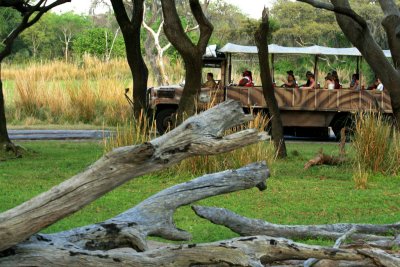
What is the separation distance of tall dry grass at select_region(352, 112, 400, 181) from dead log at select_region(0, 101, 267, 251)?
342 inches

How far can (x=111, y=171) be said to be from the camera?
5668 millimetres

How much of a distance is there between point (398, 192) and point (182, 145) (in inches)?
306

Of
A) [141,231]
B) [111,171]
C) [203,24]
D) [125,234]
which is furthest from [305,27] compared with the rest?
[111,171]

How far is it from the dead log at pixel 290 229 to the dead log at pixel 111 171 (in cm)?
141

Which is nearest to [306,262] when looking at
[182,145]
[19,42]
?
[182,145]

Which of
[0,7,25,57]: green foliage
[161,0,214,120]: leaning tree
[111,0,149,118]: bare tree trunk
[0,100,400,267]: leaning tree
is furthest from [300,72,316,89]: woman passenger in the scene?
[0,100,400,267]: leaning tree

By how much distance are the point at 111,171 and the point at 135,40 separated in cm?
1430

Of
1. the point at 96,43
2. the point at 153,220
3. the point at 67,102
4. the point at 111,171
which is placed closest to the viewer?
the point at 111,171

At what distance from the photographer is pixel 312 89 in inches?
919

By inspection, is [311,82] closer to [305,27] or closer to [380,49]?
[380,49]

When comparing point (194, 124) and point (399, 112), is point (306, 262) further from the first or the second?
point (399, 112)

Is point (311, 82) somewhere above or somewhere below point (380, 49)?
below

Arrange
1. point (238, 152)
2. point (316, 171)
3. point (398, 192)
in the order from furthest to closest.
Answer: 1. point (316, 171)
2. point (238, 152)
3. point (398, 192)

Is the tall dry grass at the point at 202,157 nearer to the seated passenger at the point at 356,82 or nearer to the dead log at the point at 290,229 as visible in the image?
the dead log at the point at 290,229
